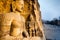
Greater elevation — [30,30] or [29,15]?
[29,15]

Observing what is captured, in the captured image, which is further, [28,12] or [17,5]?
[28,12]

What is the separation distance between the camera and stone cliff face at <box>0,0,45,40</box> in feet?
15.4

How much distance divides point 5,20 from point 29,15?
3.68ft

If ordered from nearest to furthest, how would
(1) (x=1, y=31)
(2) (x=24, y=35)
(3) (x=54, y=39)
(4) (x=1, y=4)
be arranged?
(1) (x=1, y=31) < (2) (x=24, y=35) < (4) (x=1, y=4) < (3) (x=54, y=39)

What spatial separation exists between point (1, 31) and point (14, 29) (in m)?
0.32

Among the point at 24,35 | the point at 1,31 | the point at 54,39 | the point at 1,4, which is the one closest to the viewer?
the point at 1,31

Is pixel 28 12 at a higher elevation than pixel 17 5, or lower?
lower

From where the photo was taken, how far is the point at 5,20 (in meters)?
4.03

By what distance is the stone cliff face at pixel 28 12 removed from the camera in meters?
4.69

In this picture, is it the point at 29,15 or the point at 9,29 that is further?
the point at 29,15

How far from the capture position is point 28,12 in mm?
5129

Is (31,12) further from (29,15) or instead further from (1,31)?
(1,31)

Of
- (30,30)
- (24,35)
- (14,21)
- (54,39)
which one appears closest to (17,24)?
(14,21)

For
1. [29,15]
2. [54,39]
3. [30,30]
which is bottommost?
[54,39]
